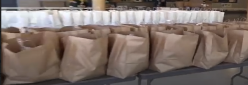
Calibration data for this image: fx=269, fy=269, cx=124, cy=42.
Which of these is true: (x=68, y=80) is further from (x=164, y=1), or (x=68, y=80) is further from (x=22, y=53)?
(x=164, y=1)

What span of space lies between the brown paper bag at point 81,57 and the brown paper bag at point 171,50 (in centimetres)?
36

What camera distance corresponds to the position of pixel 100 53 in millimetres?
1435

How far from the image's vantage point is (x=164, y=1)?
711 cm

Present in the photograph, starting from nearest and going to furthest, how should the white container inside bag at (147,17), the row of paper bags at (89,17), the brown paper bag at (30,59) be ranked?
the brown paper bag at (30,59)
the row of paper bags at (89,17)
the white container inside bag at (147,17)

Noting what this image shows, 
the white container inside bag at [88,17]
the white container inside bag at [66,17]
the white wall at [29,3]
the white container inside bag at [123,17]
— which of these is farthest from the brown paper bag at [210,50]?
the white wall at [29,3]

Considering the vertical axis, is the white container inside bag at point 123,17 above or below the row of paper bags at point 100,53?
above

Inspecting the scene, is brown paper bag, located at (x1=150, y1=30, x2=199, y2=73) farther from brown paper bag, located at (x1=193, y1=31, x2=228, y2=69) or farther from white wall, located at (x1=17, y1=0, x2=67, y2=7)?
white wall, located at (x1=17, y1=0, x2=67, y2=7)

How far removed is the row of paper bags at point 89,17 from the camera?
86.9 inches

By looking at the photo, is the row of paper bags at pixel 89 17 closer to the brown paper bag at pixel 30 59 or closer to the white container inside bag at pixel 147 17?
the white container inside bag at pixel 147 17

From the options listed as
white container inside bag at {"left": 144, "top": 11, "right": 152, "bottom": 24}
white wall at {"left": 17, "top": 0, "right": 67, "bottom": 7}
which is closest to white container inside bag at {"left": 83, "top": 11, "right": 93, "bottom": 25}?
white container inside bag at {"left": 144, "top": 11, "right": 152, "bottom": 24}

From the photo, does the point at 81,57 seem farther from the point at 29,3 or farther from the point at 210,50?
the point at 29,3

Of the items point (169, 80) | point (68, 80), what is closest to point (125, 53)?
point (68, 80)

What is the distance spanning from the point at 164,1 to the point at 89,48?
5963 millimetres

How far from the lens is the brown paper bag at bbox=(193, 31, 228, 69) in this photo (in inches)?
68.1
